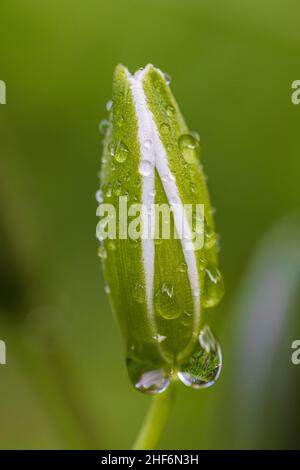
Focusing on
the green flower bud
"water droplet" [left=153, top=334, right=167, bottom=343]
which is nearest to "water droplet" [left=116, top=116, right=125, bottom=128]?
the green flower bud

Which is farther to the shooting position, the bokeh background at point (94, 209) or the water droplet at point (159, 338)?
the bokeh background at point (94, 209)

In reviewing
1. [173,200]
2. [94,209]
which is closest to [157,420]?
[173,200]

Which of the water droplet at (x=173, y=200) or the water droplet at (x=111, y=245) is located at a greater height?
the water droplet at (x=173, y=200)

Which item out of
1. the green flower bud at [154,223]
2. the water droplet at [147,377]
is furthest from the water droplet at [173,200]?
the water droplet at [147,377]

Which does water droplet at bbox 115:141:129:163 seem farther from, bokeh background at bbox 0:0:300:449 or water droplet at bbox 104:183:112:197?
bokeh background at bbox 0:0:300:449

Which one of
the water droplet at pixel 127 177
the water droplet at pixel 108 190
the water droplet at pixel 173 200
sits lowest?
the water droplet at pixel 173 200

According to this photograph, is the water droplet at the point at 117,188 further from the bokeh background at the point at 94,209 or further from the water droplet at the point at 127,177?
the bokeh background at the point at 94,209

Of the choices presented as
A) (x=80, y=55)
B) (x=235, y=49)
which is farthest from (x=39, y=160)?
(x=235, y=49)
